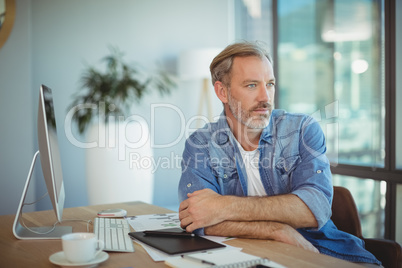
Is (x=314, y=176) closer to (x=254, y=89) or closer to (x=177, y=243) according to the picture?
(x=254, y=89)

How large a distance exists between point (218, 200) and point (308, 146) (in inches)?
19.9

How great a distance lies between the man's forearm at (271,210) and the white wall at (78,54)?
256 centimetres

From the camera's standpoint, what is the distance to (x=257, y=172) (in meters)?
1.76

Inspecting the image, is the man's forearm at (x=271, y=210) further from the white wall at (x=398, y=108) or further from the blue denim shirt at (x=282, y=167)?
the white wall at (x=398, y=108)

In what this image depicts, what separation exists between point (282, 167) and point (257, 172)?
0.39 feet

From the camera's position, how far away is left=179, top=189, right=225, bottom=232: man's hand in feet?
4.50

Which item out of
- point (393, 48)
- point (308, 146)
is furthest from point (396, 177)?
point (308, 146)

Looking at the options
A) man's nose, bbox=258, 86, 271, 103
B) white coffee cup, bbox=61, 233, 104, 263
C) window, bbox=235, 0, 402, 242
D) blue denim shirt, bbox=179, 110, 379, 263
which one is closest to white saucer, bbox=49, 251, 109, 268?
white coffee cup, bbox=61, 233, 104, 263

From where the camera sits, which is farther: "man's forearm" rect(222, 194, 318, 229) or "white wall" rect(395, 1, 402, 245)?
"white wall" rect(395, 1, 402, 245)

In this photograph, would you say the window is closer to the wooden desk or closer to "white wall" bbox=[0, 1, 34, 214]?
the wooden desk

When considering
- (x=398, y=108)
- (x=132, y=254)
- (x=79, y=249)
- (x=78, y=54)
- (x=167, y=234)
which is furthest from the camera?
(x=78, y=54)

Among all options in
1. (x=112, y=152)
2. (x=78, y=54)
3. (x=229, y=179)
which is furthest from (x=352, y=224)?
(x=78, y=54)

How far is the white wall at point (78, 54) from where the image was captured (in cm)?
334

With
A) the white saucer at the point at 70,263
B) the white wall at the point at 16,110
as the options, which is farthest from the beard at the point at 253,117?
the white wall at the point at 16,110
